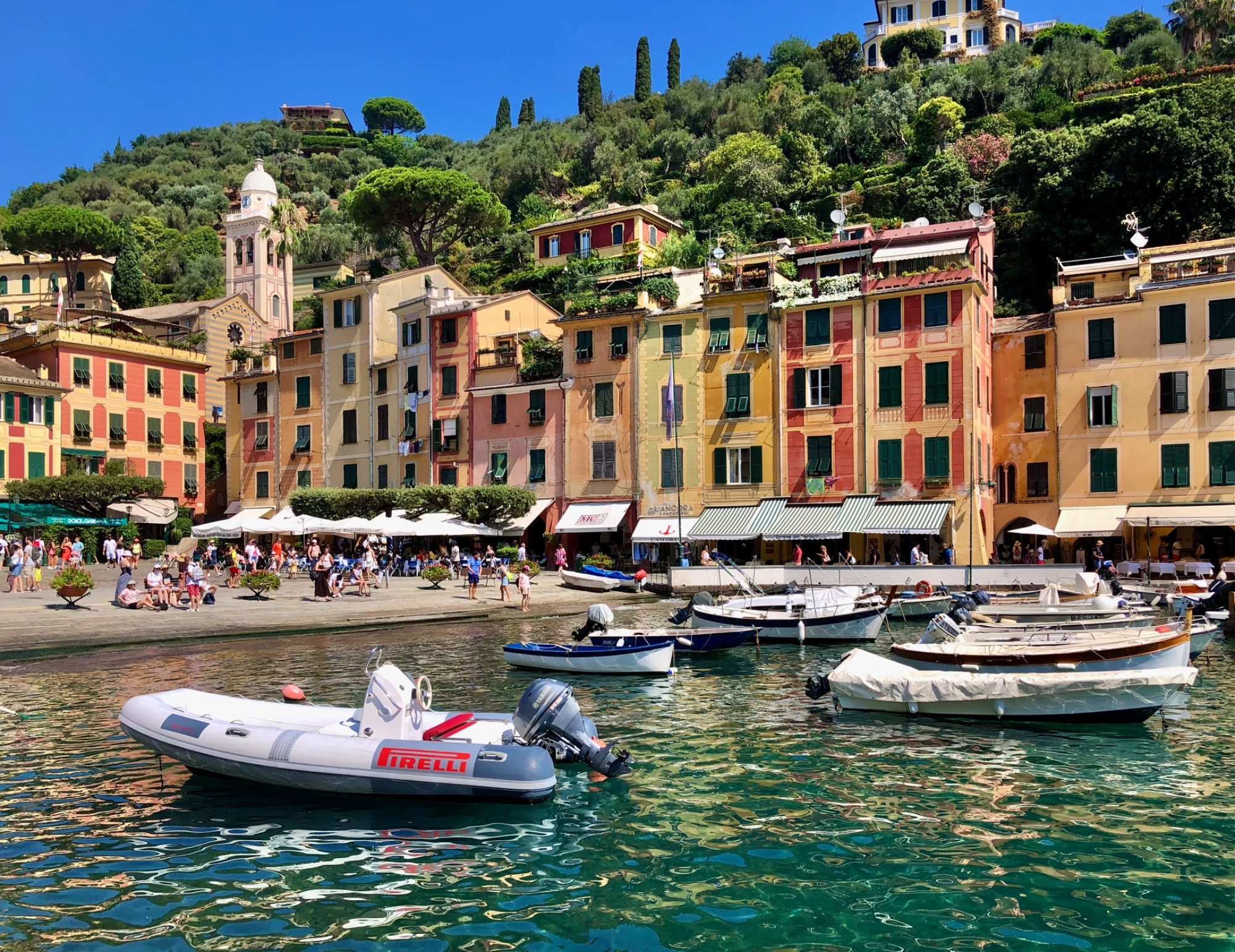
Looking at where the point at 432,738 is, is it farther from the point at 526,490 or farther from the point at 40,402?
the point at 40,402

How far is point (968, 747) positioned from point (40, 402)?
58.2m

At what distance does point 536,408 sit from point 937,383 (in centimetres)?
2023

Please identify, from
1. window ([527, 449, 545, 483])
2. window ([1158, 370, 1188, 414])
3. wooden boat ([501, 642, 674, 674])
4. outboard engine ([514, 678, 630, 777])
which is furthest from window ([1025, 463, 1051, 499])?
outboard engine ([514, 678, 630, 777])

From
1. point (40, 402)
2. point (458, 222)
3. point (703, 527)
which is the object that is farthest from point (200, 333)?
point (703, 527)

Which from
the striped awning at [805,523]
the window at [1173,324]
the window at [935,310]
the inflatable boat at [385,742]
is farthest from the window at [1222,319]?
the inflatable boat at [385,742]

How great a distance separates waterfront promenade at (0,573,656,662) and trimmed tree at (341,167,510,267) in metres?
46.6

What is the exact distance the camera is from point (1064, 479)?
47.1 meters

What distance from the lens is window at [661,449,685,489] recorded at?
51.7m

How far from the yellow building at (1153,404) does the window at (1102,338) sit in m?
0.04

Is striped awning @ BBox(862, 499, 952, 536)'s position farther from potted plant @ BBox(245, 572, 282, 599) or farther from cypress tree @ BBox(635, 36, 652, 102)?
cypress tree @ BBox(635, 36, 652, 102)

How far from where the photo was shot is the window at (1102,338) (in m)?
46.4

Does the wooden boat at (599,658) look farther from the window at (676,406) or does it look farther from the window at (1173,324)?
the window at (1173,324)

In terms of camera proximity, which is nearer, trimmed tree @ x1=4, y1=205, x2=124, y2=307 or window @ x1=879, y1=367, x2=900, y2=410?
window @ x1=879, y1=367, x2=900, y2=410

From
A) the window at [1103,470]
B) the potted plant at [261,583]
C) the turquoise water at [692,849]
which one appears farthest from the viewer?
the window at [1103,470]
